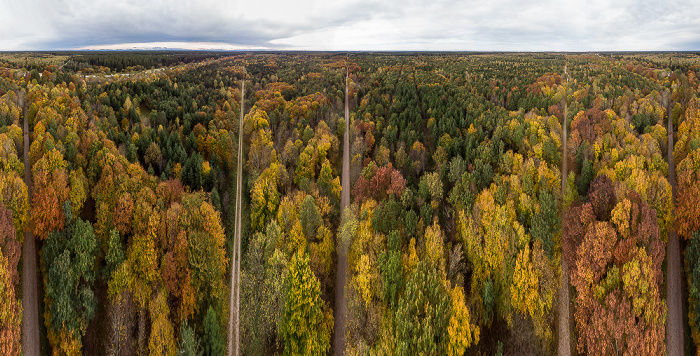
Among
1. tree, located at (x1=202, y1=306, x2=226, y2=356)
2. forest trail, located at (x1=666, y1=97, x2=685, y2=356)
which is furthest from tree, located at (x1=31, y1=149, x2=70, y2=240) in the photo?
forest trail, located at (x1=666, y1=97, x2=685, y2=356)

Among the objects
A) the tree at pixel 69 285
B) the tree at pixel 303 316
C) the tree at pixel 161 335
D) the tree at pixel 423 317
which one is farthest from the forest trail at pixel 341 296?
the tree at pixel 69 285

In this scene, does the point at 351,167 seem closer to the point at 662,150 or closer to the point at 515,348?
the point at 515,348

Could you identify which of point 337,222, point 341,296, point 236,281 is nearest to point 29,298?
point 236,281

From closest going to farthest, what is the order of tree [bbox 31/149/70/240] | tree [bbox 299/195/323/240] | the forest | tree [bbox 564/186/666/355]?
tree [bbox 564/186/666/355]
the forest
tree [bbox 31/149/70/240]
tree [bbox 299/195/323/240]

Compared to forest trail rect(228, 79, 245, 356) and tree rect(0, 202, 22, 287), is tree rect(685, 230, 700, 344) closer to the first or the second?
forest trail rect(228, 79, 245, 356)

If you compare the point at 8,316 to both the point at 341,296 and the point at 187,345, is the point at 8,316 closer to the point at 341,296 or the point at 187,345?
the point at 187,345

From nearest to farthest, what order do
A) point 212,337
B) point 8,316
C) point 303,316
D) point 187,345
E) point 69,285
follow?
1. point 187,345
2. point 8,316
3. point 212,337
4. point 69,285
5. point 303,316
